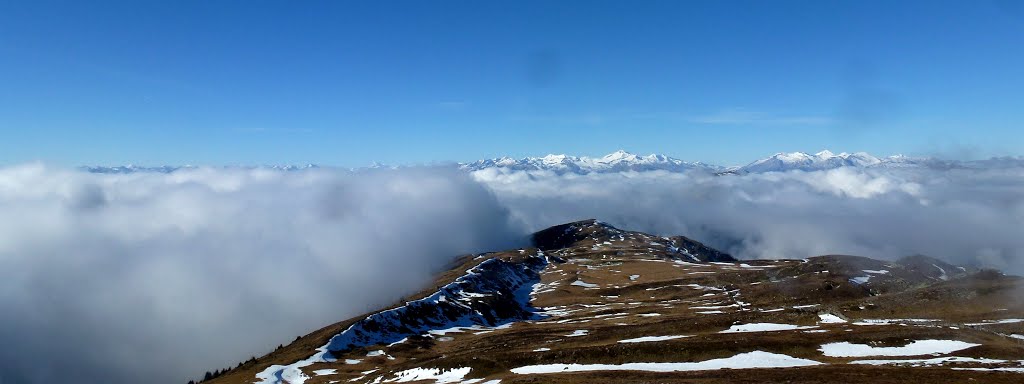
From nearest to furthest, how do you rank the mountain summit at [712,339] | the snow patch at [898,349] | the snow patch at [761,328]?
1. the mountain summit at [712,339]
2. the snow patch at [898,349]
3. the snow patch at [761,328]

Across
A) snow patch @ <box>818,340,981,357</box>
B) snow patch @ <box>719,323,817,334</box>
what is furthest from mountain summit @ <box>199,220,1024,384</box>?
snow patch @ <box>719,323,817,334</box>

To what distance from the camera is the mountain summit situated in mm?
54406

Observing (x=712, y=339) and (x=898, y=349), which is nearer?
(x=898, y=349)

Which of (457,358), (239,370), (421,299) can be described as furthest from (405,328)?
(457,358)

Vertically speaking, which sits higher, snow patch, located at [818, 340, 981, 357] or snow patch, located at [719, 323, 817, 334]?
snow patch, located at [719, 323, 817, 334]

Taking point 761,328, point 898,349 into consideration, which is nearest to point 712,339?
point 761,328

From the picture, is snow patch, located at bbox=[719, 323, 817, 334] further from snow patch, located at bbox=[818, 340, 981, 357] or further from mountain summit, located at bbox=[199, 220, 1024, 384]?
snow patch, located at bbox=[818, 340, 981, 357]

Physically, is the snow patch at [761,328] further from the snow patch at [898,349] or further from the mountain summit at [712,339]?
the snow patch at [898,349]

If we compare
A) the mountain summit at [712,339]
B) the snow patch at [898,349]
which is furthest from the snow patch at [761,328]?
the snow patch at [898,349]

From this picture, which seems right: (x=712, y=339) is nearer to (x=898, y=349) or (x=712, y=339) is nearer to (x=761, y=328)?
(x=761, y=328)

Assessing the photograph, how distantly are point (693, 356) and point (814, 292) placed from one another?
7193 cm

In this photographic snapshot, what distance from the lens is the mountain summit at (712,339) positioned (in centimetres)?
5441

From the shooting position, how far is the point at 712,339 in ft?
223

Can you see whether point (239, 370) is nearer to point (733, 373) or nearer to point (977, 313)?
point (733, 373)
